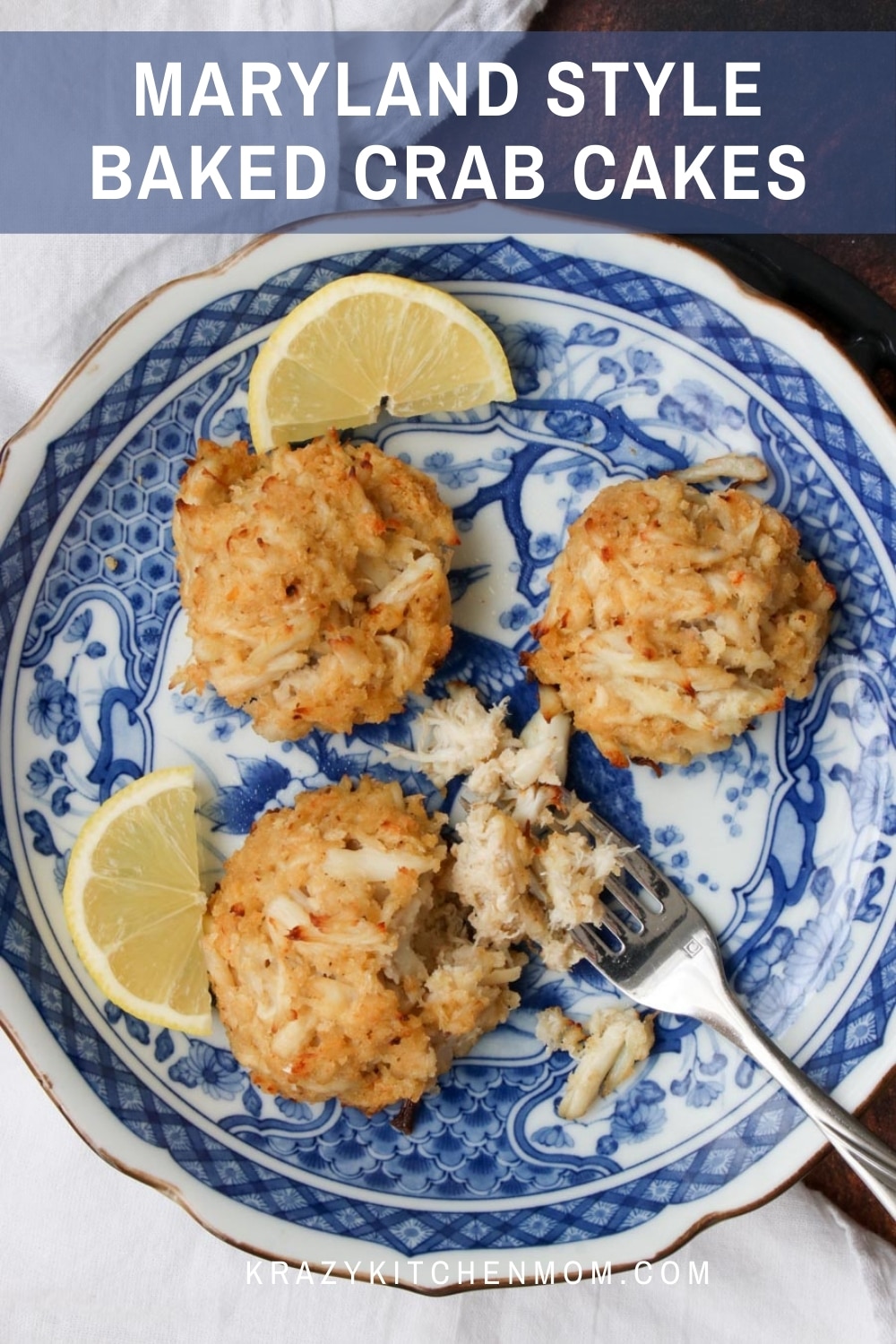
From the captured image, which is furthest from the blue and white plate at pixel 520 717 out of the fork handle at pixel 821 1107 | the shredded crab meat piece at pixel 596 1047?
the fork handle at pixel 821 1107

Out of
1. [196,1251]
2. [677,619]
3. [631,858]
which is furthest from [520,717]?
[196,1251]

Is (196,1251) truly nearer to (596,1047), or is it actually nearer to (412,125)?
(596,1047)

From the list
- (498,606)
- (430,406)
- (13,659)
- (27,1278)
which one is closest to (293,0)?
(430,406)

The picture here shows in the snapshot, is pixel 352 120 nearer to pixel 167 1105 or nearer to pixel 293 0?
pixel 293 0

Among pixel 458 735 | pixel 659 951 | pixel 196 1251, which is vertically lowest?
pixel 196 1251

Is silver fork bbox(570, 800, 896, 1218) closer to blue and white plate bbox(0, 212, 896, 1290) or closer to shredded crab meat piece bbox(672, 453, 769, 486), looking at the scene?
blue and white plate bbox(0, 212, 896, 1290)

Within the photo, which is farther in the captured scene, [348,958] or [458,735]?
[458,735]
